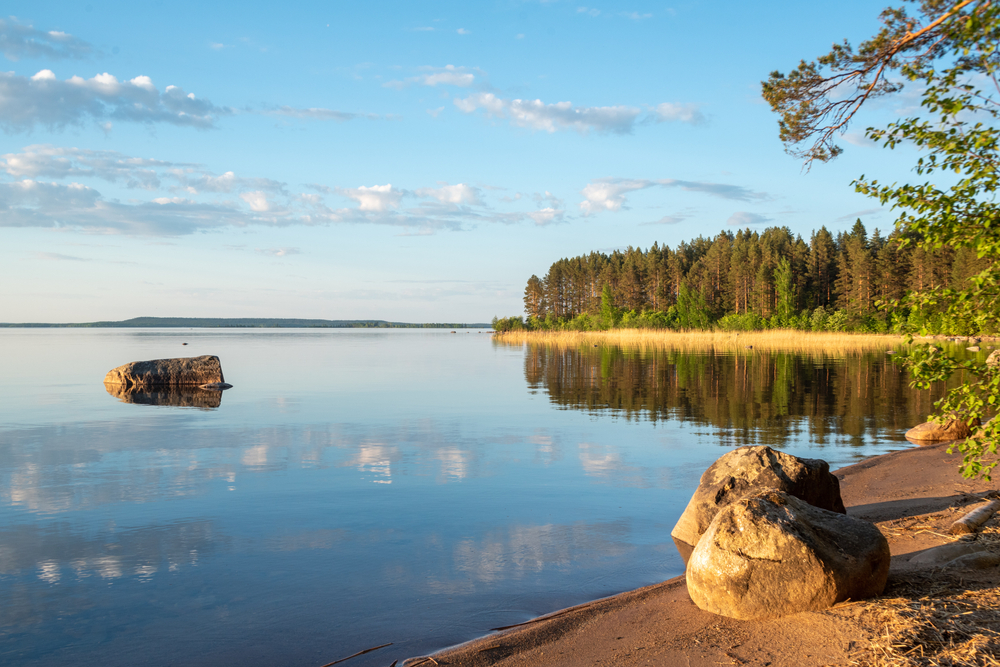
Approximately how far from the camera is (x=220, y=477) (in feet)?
38.0

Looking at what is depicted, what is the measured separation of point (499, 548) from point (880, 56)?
775cm

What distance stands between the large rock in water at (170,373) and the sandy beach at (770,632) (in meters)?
25.0

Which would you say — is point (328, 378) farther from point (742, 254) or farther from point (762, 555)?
point (742, 254)

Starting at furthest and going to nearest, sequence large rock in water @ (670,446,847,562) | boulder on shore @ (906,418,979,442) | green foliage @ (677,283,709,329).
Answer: green foliage @ (677,283,709,329) → boulder on shore @ (906,418,979,442) → large rock in water @ (670,446,847,562)

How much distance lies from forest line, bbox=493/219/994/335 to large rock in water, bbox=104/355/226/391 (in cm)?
7711

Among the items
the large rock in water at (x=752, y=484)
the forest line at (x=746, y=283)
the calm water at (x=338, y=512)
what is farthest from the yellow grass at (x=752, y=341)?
the large rock in water at (x=752, y=484)

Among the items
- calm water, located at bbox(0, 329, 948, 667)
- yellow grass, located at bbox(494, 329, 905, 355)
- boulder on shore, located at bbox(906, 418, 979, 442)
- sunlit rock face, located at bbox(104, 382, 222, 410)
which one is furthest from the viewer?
yellow grass, located at bbox(494, 329, 905, 355)

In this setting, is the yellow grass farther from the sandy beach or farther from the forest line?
the sandy beach

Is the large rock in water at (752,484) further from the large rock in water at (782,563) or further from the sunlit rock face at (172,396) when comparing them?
the sunlit rock face at (172,396)

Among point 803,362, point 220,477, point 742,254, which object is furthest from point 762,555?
point 742,254

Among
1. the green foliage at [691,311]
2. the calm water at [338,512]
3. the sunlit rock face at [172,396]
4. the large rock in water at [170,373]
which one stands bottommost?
the calm water at [338,512]

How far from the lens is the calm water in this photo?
6051 mm

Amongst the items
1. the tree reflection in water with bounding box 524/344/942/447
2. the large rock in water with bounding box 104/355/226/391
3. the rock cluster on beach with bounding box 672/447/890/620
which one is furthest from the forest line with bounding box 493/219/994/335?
the rock cluster on beach with bounding box 672/447/890/620

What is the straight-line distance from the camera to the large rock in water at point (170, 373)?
2741 centimetres
